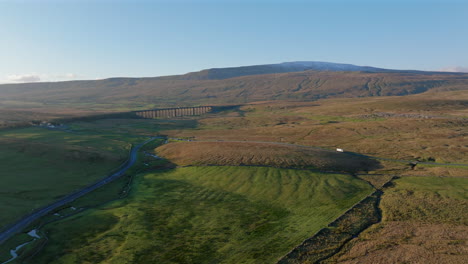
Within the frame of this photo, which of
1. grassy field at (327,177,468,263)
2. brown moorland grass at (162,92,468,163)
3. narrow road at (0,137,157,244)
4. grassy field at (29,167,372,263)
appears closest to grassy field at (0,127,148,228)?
narrow road at (0,137,157,244)

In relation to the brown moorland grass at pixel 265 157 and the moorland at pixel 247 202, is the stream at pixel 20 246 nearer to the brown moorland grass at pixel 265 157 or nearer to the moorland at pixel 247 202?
the moorland at pixel 247 202

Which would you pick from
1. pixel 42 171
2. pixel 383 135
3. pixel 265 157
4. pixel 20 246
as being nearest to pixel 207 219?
pixel 20 246

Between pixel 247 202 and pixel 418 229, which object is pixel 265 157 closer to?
pixel 247 202

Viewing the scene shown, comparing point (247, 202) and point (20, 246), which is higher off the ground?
point (20, 246)

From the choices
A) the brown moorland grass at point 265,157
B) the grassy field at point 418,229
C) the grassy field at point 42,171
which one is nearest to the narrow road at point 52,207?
the grassy field at point 42,171

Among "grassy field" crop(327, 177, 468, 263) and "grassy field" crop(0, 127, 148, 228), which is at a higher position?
"grassy field" crop(0, 127, 148, 228)

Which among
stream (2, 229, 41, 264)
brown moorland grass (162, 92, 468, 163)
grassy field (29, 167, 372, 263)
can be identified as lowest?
grassy field (29, 167, 372, 263)

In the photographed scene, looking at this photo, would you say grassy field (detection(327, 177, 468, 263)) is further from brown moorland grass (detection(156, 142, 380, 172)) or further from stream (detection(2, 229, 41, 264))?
stream (detection(2, 229, 41, 264))
